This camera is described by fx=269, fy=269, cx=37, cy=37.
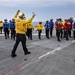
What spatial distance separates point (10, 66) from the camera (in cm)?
1069

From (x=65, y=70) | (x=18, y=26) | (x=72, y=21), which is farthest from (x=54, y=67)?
(x=72, y=21)

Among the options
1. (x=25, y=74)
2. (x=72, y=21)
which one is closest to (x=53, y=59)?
(x=25, y=74)

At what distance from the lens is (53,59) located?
12.3 m

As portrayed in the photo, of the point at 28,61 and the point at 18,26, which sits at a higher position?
the point at 18,26

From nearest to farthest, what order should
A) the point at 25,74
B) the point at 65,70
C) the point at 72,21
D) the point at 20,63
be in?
1. the point at 25,74
2. the point at 65,70
3. the point at 20,63
4. the point at 72,21

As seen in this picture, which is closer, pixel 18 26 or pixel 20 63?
pixel 20 63

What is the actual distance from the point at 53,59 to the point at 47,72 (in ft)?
9.31

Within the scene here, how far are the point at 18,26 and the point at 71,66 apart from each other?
3798 millimetres

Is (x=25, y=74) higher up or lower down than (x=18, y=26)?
lower down

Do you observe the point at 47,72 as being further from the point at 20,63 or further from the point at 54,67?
the point at 20,63

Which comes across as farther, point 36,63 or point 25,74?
point 36,63

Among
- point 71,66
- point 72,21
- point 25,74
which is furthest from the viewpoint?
point 72,21

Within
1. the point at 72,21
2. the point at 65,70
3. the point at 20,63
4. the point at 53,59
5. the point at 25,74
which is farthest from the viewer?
the point at 72,21

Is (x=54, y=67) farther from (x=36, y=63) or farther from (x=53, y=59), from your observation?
(x=53, y=59)
